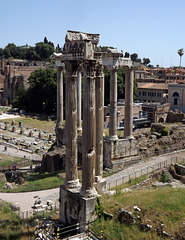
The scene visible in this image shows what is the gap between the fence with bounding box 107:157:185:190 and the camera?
58.9ft

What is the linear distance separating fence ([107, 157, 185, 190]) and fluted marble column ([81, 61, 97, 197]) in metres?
5.34

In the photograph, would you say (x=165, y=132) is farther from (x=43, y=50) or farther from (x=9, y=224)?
(x=43, y=50)

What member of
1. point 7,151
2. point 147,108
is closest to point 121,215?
point 7,151

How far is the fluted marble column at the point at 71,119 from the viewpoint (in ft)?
40.0

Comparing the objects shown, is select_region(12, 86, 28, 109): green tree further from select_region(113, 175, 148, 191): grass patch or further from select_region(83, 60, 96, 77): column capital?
select_region(83, 60, 96, 77): column capital

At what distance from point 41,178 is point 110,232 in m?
10.3

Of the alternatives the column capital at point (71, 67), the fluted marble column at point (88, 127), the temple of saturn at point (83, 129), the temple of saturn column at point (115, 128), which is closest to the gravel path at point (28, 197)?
the temple of saturn at point (83, 129)

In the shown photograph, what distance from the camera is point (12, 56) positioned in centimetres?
12481

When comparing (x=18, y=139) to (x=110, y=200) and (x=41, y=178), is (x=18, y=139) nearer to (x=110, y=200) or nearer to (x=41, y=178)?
(x=41, y=178)

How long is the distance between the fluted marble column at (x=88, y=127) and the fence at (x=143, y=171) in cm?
534

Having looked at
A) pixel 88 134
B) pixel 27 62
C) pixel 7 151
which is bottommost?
pixel 7 151

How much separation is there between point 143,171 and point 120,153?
2.18m

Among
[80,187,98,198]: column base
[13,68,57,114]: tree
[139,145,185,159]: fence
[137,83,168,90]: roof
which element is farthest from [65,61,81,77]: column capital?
[137,83,168,90]: roof

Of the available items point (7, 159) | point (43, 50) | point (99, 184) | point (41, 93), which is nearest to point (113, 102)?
point (99, 184)
